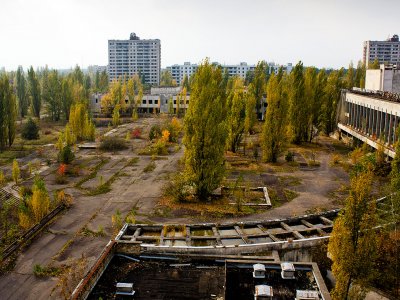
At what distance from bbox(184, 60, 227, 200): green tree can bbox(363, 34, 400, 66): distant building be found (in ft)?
454

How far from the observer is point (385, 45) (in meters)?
149

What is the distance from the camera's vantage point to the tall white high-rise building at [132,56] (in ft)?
470

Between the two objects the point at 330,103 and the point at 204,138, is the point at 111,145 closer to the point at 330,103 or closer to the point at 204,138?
the point at 204,138

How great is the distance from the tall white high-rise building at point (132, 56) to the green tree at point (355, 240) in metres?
136

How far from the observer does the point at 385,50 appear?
149875 mm

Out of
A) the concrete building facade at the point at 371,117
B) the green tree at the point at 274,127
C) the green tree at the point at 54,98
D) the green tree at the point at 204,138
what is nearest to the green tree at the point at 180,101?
the green tree at the point at 54,98

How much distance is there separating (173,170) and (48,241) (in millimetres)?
15252

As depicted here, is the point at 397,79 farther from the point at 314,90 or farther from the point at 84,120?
the point at 84,120

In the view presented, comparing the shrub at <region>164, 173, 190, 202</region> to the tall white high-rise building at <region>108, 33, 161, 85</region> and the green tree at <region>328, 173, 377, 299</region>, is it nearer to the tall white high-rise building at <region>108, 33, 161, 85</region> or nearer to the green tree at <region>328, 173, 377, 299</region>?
the green tree at <region>328, 173, 377, 299</region>

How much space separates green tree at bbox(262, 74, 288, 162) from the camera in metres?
37.1

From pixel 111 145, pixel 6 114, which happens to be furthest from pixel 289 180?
pixel 6 114

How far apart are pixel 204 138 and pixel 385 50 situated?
145m

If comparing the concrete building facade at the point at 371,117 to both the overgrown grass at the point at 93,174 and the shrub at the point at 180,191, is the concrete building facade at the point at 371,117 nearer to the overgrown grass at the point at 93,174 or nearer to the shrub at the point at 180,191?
the shrub at the point at 180,191

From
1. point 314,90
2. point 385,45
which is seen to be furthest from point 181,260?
point 385,45
